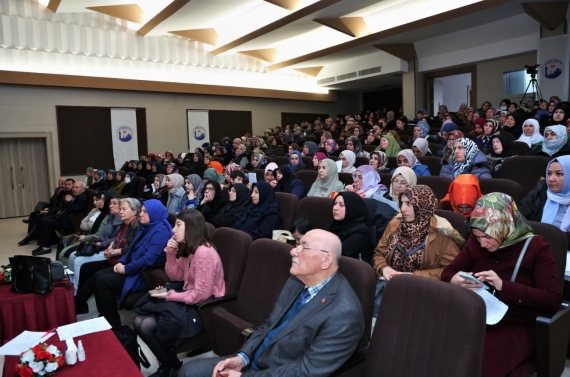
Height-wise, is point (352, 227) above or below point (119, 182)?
below

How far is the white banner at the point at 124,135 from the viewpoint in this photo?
11.2 metres

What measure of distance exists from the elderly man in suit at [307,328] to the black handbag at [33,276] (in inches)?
55.7

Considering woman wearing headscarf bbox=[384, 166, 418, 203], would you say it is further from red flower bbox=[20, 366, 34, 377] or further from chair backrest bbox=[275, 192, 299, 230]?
red flower bbox=[20, 366, 34, 377]

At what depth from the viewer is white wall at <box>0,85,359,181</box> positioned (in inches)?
382

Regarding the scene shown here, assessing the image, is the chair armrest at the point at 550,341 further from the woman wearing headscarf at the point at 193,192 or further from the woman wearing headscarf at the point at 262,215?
the woman wearing headscarf at the point at 193,192

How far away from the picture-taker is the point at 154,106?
1176 cm

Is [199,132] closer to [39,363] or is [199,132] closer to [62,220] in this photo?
[62,220]

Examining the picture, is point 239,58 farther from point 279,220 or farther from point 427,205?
point 427,205

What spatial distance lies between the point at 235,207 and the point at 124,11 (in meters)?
7.47

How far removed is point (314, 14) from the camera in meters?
8.59

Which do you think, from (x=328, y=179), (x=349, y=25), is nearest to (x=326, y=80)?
(x=349, y=25)

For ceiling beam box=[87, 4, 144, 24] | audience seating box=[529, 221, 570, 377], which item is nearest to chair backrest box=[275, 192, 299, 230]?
audience seating box=[529, 221, 570, 377]

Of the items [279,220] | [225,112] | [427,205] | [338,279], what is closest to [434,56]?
[225,112]

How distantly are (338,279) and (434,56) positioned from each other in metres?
10.6
